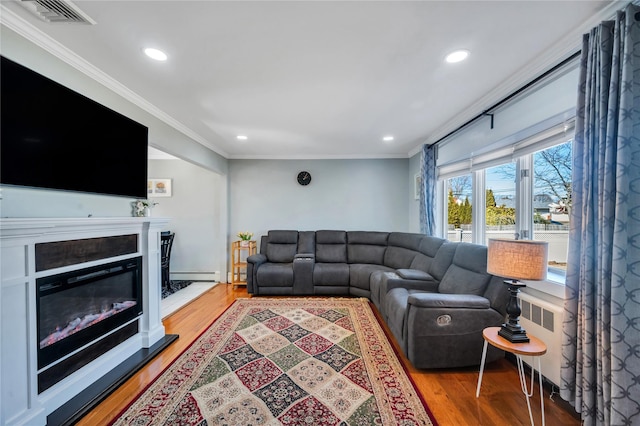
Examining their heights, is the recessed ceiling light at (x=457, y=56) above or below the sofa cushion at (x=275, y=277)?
above

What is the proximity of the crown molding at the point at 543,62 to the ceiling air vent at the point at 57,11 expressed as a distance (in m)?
2.93

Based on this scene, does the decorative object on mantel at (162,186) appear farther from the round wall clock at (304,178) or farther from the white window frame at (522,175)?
the white window frame at (522,175)

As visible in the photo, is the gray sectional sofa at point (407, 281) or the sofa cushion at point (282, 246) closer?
the gray sectional sofa at point (407, 281)

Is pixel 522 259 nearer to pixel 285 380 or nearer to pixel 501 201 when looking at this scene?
pixel 501 201

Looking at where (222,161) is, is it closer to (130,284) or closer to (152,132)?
(152,132)

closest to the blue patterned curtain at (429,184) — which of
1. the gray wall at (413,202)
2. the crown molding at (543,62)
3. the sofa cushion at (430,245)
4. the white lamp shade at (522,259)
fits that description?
the sofa cushion at (430,245)

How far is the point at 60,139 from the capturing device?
5.62 ft

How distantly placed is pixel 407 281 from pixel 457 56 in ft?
7.32

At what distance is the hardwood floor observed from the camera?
1613mm

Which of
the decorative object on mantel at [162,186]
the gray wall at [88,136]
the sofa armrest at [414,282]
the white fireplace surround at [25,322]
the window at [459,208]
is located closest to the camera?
the white fireplace surround at [25,322]

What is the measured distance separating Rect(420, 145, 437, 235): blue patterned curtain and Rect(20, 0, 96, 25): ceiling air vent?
3.86 metres

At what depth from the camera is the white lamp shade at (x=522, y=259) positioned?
1.57m

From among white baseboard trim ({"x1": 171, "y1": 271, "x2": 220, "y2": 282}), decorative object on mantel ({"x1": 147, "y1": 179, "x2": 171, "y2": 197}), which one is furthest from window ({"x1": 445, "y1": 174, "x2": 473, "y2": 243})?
decorative object on mantel ({"x1": 147, "y1": 179, "x2": 171, "y2": 197})

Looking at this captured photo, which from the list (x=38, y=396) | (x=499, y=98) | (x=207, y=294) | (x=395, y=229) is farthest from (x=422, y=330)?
(x=207, y=294)
